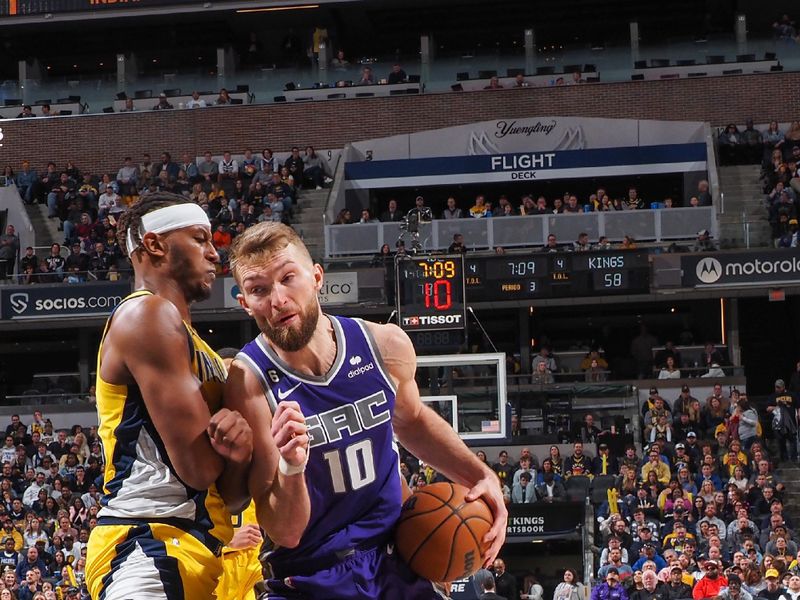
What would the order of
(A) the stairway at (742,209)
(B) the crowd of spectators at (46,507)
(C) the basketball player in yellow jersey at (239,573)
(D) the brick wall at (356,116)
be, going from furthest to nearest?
1. (D) the brick wall at (356,116)
2. (A) the stairway at (742,209)
3. (B) the crowd of spectators at (46,507)
4. (C) the basketball player in yellow jersey at (239,573)

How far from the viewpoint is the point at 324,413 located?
15.8ft

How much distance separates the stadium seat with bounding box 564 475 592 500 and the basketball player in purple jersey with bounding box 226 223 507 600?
1567cm

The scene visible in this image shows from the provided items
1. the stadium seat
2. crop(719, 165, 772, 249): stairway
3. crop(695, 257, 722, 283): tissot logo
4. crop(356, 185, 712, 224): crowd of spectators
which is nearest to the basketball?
the stadium seat

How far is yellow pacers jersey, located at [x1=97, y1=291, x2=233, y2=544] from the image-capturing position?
Answer: 4.88m

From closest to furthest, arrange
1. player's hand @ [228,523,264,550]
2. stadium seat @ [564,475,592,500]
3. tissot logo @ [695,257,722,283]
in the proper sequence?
player's hand @ [228,523,264,550]
stadium seat @ [564,475,592,500]
tissot logo @ [695,257,722,283]

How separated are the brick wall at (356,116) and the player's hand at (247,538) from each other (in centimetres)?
2754

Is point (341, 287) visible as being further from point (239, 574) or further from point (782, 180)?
point (239, 574)

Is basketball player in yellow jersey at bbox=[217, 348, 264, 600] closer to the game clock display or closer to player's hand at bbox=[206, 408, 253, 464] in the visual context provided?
player's hand at bbox=[206, 408, 253, 464]

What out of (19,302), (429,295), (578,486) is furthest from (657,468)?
(19,302)

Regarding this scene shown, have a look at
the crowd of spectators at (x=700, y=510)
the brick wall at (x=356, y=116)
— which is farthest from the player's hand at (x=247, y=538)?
the brick wall at (x=356, y=116)

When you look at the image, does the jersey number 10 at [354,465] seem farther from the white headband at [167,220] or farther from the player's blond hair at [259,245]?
the white headband at [167,220]

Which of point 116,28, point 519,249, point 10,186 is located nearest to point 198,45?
point 116,28

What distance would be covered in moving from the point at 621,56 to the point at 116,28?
1437cm

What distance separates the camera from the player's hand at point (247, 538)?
5.68m
